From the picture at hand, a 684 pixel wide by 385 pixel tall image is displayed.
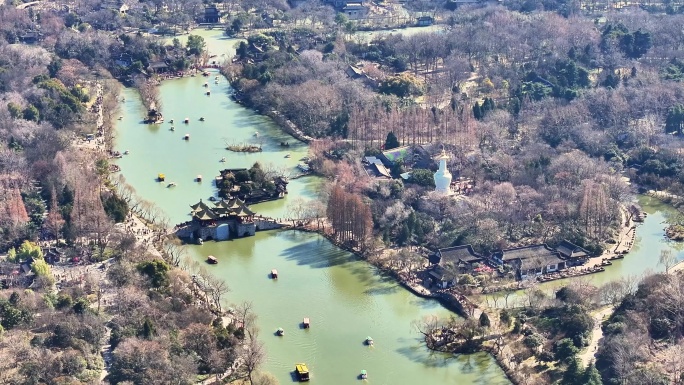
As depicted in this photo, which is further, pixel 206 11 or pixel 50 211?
pixel 206 11

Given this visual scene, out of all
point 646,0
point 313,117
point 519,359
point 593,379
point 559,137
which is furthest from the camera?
point 646,0

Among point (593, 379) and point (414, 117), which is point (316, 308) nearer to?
point (593, 379)

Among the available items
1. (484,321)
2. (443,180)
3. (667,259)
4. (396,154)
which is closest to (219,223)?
(443,180)

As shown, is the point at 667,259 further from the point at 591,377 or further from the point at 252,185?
the point at 252,185

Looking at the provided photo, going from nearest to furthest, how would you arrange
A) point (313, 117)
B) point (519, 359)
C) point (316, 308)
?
1. point (519, 359)
2. point (316, 308)
3. point (313, 117)

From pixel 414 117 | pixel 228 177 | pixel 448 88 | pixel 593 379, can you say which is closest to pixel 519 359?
pixel 593 379

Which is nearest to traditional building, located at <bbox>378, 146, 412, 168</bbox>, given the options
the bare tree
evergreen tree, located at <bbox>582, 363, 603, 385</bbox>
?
the bare tree

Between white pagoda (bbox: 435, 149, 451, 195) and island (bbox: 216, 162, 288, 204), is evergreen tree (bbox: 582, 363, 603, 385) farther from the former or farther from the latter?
island (bbox: 216, 162, 288, 204)
